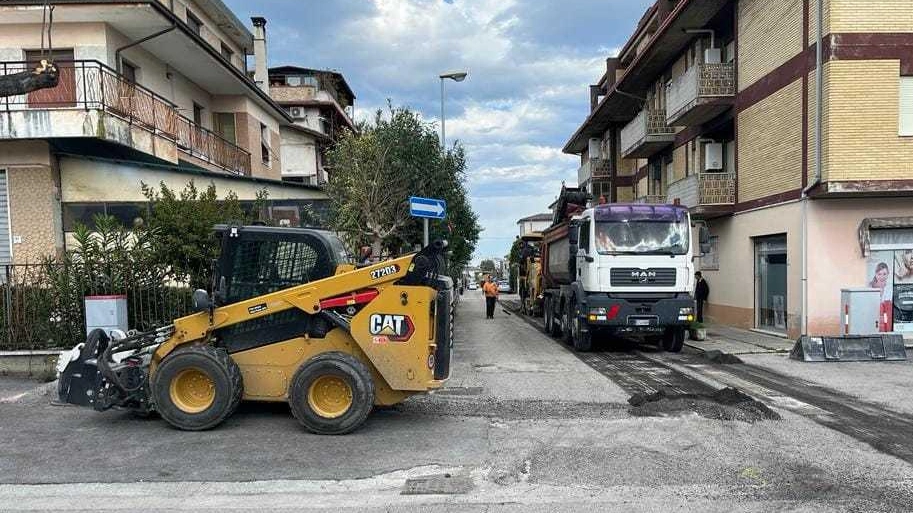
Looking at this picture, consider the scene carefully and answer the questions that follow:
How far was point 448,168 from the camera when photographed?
58.7 ft

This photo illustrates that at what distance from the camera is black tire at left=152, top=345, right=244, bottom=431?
21.2 ft

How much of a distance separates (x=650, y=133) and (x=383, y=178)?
12.3 m

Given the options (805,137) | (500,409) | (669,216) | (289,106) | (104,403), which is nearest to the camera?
(104,403)

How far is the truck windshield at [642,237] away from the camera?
1263 cm

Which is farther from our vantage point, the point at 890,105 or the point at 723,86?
the point at 723,86

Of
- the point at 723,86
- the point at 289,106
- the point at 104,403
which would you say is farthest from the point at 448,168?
the point at 289,106

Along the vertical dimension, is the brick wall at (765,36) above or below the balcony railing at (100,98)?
above

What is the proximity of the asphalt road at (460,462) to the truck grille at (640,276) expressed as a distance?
4.73 m

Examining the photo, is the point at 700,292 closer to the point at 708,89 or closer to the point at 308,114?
the point at 708,89

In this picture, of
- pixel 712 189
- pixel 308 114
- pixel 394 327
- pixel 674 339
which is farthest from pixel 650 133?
pixel 308 114

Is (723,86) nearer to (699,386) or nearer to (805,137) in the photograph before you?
(805,137)

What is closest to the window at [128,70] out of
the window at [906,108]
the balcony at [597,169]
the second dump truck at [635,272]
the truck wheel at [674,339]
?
the second dump truck at [635,272]

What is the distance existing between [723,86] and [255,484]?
57.5 ft

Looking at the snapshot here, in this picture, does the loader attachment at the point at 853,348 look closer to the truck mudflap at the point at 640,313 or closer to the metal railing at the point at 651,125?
the truck mudflap at the point at 640,313
